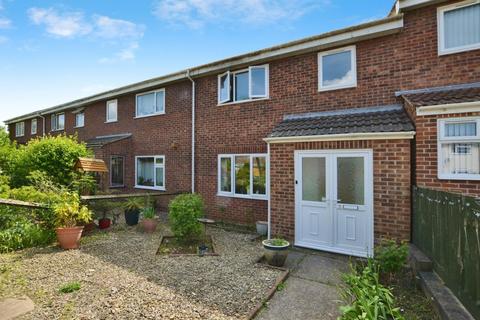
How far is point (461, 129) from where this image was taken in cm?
518

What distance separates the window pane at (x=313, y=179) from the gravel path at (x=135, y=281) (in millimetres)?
2008

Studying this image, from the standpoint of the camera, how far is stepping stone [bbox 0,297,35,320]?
367 centimetres

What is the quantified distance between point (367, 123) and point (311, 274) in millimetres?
3801

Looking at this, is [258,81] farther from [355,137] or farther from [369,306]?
[369,306]

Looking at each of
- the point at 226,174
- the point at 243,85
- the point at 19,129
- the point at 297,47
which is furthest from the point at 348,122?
the point at 19,129

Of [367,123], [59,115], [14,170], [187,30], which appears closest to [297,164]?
[367,123]

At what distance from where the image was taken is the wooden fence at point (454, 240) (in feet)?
9.14

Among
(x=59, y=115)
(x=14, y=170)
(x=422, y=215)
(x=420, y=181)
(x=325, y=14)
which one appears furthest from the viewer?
(x=59, y=115)

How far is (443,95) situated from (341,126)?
2215mm

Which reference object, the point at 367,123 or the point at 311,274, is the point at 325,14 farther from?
the point at 311,274

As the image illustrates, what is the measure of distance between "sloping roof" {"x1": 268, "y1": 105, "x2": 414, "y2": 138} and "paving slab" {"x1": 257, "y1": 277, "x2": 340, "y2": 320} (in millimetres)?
3538

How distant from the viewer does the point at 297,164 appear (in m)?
6.93

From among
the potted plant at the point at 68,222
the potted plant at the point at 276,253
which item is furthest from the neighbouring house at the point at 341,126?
the potted plant at the point at 68,222

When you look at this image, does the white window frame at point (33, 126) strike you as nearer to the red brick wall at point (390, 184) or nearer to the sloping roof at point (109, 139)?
the sloping roof at point (109, 139)
